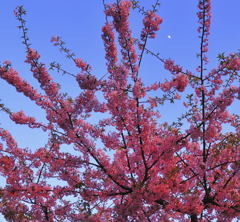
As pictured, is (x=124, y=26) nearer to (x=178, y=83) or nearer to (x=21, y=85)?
(x=178, y=83)

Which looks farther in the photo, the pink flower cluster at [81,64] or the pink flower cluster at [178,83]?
the pink flower cluster at [81,64]

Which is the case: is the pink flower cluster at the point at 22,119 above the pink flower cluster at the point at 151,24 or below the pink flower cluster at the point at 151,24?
below

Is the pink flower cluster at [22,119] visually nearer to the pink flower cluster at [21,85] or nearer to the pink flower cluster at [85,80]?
the pink flower cluster at [21,85]

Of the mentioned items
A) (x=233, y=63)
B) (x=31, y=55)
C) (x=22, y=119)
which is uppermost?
A: (x=233, y=63)

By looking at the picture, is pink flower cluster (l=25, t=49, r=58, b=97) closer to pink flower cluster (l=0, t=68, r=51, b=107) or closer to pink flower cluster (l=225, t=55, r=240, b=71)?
pink flower cluster (l=0, t=68, r=51, b=107)

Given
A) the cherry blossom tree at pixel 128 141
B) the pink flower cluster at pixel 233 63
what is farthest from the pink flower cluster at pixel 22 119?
the pink flower cluster at pixel 233 63

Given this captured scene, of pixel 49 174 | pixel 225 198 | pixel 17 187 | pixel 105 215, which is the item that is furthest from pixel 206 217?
pixel 17 187

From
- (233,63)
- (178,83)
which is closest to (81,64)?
(178,83)

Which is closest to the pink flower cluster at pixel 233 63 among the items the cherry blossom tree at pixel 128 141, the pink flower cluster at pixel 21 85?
the cherry blossom tree at pixel 128 141

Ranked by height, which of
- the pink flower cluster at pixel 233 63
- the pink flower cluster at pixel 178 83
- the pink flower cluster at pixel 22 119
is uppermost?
the pink flower cluster at pixel 233 63

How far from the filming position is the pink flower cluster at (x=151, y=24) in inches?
323

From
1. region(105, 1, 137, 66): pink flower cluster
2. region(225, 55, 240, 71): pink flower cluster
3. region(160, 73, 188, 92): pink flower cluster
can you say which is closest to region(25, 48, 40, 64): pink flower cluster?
region(105, 1, 137, 66): pink flower cluster

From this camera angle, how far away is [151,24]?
821cm

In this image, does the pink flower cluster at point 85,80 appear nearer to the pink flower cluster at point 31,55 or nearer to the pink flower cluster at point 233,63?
the pink flower cluster at point 31,55
